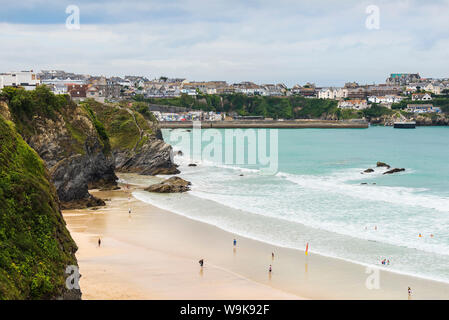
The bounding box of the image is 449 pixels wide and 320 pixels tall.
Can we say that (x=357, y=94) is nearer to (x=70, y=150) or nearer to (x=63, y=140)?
(x=63, y=140)

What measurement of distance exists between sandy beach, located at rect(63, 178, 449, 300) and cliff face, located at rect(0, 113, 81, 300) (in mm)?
2817

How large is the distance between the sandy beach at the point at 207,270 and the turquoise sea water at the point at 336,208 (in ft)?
5.34

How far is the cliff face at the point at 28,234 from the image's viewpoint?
11.9 meters

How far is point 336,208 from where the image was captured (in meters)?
31.8

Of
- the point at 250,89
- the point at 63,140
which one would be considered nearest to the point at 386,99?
the point at 250,89

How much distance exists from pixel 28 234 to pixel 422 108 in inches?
6297

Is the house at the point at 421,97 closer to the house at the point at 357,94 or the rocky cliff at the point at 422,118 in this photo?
the rocky cliff at the point at 422,118

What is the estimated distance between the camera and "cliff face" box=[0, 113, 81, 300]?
11.9 meters

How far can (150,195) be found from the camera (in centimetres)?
3631

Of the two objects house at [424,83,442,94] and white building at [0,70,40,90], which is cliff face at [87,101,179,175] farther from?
house at [424,83,442,94]

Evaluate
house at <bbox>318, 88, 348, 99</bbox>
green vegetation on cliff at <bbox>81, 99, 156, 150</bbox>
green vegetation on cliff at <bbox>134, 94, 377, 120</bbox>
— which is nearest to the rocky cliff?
green vegetation on cliff at <bbox>134, 94, 377, 120</bbox>
